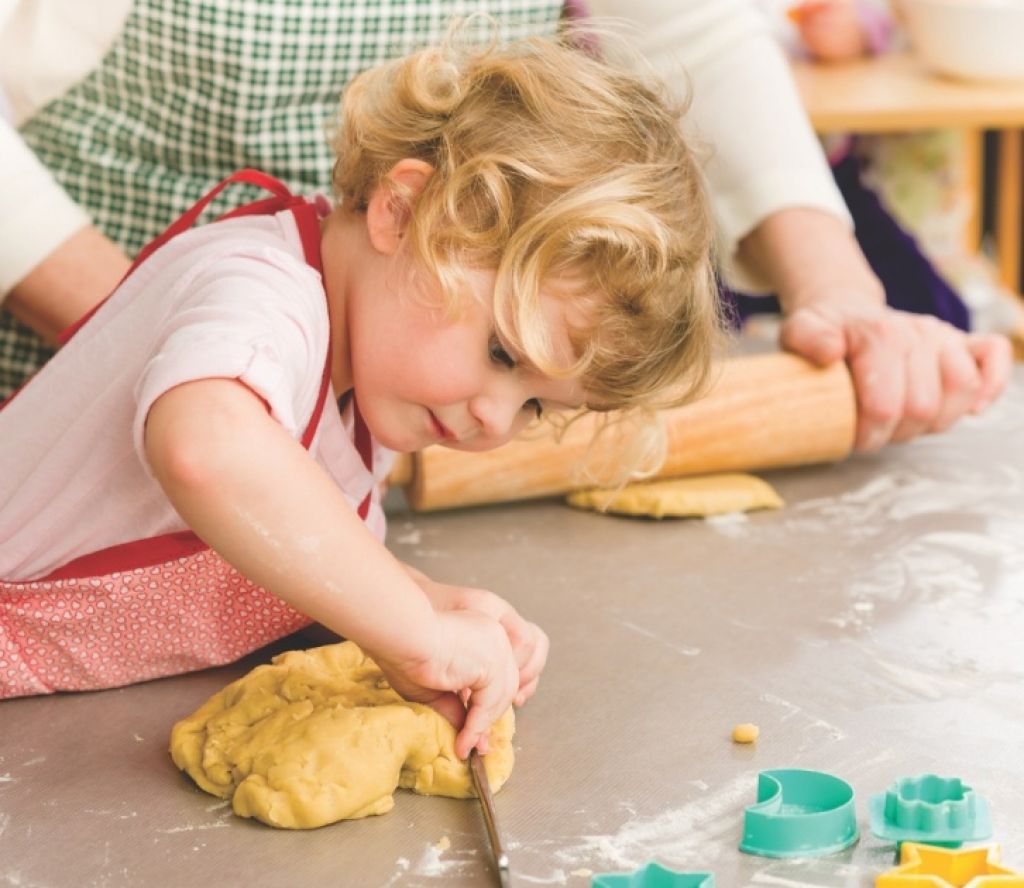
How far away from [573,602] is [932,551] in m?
0.31

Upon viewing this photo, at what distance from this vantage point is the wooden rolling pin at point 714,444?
4.02 ft

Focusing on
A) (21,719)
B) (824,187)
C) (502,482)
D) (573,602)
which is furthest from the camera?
(824,187)

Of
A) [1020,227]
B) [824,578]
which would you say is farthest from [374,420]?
[1020,227]

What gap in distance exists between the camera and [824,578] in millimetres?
1116

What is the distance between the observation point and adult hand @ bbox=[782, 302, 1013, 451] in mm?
1298

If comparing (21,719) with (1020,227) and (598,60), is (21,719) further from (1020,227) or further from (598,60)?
(1020,227)

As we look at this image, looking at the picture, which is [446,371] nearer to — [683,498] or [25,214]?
[683,498]

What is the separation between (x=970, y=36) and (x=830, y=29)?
0.26 m

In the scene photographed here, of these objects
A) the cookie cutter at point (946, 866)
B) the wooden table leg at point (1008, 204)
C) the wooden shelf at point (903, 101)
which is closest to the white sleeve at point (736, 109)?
the wooden shelf at point (903, 101)

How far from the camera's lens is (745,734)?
0.87 m

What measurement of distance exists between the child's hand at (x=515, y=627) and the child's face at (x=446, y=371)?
0.11 metres

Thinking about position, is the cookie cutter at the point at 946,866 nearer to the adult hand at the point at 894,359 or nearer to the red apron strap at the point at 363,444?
the red apron strap at the point at 363,444

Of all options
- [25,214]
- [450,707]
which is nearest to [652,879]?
[450,707]

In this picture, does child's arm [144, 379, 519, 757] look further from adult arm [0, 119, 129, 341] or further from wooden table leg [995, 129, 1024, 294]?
wooden table leg [995, 129, 1024, 294]
